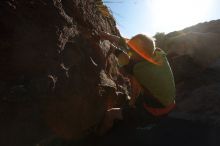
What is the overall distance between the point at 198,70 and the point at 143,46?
40.6 ft

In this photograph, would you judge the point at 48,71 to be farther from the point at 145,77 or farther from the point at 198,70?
the point at 198,70

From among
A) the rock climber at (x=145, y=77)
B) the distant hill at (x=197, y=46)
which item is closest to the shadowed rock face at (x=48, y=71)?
the rock climber at (x=145, y=77)

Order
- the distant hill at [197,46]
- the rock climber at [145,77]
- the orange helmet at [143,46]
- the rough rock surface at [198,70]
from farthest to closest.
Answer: the distant hill at [197,46] → the rough rock surface at [198,70] → the rock climber at [145,77] → the orange helmet at [143,46]

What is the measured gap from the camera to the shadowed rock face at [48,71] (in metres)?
2.90

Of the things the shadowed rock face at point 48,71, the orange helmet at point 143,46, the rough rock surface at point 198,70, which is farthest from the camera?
the rough rock surface at point 198,70

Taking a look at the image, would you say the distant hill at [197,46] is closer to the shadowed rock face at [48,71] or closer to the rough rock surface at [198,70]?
the rough rock surface at [198,70]

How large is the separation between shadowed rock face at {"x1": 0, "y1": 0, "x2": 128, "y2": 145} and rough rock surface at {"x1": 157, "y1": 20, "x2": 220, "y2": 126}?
184 inches

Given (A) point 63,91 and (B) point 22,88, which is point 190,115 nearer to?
(A) point 63,91

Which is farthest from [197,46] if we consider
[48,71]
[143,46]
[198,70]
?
[48,71]

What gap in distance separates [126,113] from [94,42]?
1.43 m

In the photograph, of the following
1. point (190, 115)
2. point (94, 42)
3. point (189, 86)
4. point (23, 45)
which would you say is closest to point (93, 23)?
point (94, 42)

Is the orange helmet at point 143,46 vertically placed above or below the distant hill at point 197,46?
below

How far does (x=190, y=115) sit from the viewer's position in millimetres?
9203

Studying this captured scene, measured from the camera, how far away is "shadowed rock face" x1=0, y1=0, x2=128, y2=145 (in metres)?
2.90
